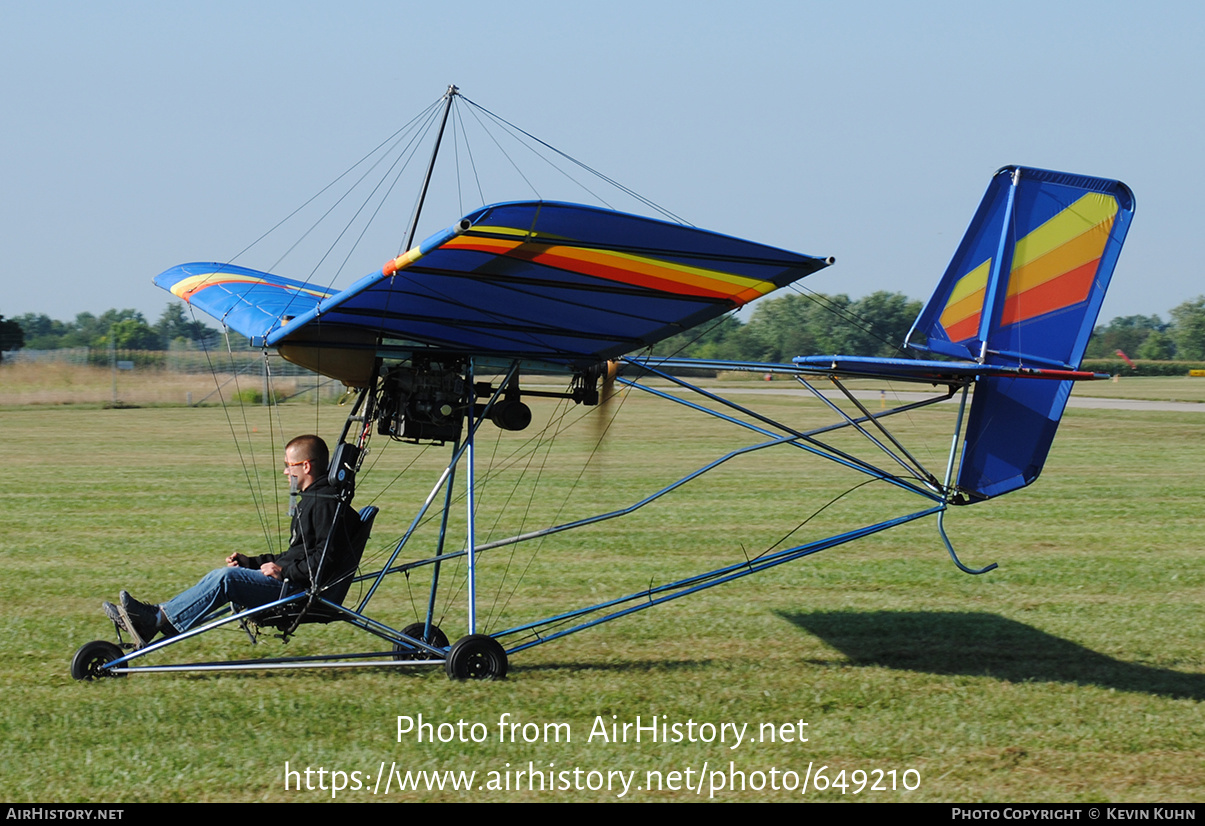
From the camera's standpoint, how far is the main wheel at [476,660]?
18.0 feet

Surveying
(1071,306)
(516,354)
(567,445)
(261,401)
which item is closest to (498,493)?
(567,445)

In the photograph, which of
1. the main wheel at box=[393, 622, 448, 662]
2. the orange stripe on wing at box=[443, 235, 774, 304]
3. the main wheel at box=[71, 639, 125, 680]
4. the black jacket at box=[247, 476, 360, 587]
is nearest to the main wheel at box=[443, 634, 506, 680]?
the main wheel at box=[393, 622, 448, 662]

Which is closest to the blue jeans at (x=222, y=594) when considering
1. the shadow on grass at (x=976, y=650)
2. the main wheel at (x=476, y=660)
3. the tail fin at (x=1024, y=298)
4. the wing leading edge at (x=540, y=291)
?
the main wheel at (x=476, y=660)

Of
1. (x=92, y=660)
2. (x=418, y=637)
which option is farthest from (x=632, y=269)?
(x=92, y=660)

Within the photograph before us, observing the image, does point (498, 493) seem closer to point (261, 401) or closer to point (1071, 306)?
point (1071, 306)

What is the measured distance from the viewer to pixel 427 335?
5570mm

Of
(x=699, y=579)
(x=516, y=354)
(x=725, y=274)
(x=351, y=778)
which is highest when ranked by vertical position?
(x=725, y=274)

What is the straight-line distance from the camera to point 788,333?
174 feet

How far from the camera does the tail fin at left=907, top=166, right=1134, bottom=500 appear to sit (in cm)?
597

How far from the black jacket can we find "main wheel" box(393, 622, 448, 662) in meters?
0.61

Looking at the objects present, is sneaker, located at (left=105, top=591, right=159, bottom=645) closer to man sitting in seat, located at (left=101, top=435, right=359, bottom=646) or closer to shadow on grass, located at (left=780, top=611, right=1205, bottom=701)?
man sitting in seat, located at (left=101, top=435, right=359, bottom=646)

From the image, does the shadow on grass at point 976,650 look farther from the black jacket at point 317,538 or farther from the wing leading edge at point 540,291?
the black jacket at point 317,538
